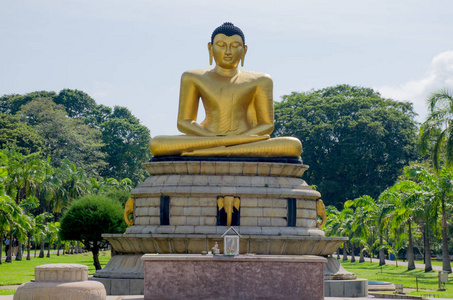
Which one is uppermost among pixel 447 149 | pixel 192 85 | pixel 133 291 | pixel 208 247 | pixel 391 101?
pixel 391 101

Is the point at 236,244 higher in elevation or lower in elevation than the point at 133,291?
higher

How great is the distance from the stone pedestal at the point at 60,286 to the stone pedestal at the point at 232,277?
1.28 meters

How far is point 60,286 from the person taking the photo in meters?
11.5

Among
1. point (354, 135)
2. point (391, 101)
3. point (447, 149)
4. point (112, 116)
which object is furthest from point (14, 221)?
point (112, 116)

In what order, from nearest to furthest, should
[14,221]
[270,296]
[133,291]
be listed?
[270,296] < [133,291] < [14,221]

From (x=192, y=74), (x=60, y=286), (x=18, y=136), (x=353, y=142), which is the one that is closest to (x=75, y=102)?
(x=18, y=136)

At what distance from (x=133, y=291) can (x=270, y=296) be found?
17.7ft

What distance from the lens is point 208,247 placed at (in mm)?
17391

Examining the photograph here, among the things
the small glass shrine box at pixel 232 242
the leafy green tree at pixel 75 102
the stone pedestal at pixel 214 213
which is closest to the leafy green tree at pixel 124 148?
the leafy green tree at pixel 75 102

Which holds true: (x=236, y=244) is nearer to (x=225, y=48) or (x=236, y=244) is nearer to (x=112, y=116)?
(x=225, y=48)

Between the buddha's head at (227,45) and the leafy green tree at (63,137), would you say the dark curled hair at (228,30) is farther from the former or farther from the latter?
the leafy green tree at (63,137)

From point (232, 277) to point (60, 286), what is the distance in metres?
3.26

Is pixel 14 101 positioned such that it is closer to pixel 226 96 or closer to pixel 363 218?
pixel 363 218

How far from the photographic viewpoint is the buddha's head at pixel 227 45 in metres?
21.2
